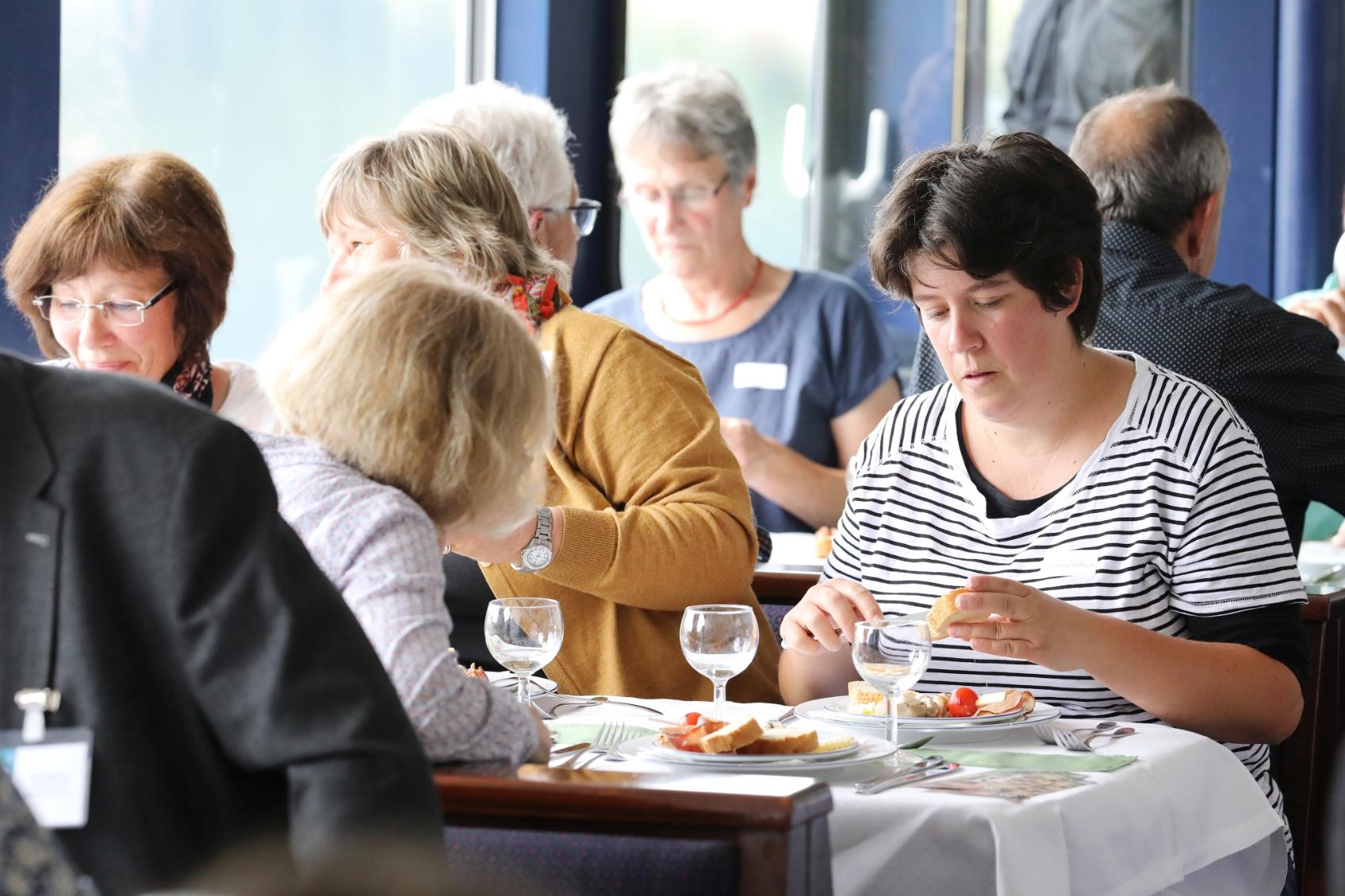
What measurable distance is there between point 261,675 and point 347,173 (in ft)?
4.78

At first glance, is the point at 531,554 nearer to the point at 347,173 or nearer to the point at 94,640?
the point at 347,173

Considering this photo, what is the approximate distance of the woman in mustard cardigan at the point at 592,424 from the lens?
2398 mm

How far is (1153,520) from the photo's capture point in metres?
2.19

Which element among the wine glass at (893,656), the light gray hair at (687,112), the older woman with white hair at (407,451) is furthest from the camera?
the light gray hair at (687,112)

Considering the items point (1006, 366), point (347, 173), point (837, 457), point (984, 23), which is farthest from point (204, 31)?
point (984, 23)

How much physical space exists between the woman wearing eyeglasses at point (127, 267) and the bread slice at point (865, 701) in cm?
110

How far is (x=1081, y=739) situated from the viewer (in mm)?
1869

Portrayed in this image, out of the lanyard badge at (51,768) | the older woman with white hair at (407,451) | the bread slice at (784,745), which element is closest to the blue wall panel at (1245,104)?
the bread slice at (784,745)

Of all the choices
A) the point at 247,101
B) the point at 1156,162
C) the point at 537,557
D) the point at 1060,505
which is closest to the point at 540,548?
the point at 537,557

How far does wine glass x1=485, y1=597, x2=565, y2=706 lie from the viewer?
74.1 inches

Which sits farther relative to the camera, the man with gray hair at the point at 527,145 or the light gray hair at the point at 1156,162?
the light gray hair at the point at 1156,162

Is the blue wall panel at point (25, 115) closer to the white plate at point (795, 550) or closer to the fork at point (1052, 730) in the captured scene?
the white plate at point (795, 550)

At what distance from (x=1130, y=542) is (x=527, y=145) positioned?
1403 mm

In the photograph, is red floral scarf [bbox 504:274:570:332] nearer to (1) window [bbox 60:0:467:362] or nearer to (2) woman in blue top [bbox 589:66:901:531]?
(1) window [bbox 60:0:467:362]
